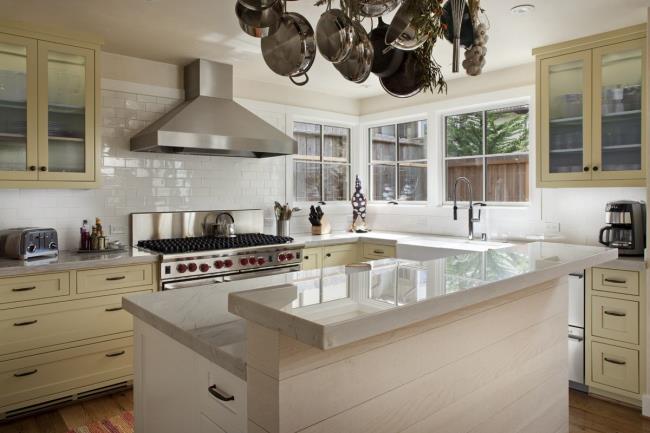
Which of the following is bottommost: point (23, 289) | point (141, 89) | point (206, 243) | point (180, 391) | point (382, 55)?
point (180, 391)

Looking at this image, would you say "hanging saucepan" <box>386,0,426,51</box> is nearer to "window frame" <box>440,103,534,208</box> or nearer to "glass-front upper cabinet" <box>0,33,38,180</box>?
"glass-front upper cabinet" <box>0,33,38,180</box>

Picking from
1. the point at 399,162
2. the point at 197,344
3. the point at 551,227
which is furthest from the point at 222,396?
the point at 399,162

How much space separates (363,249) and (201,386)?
3.39 m

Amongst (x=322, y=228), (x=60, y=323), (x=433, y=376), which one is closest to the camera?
(x=433, y=376)

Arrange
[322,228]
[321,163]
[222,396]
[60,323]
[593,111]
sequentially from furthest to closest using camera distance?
[321,163], [322,228], [593,111], [60,323], [222,396]

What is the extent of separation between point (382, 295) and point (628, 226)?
289cm

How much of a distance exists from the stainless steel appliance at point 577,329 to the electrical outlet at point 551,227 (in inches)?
28.2

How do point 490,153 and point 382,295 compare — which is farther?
point 490,153

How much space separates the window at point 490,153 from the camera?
4.33 m

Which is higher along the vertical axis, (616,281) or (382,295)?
(382,295)

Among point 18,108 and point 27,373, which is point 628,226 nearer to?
point 27,373

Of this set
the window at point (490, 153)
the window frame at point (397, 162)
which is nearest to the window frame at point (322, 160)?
the window frame at point (397, 162)

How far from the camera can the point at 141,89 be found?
Result: 396cm

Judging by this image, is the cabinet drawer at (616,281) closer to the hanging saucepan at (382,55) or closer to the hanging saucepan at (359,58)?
the hanging saucepan at (382,55)
